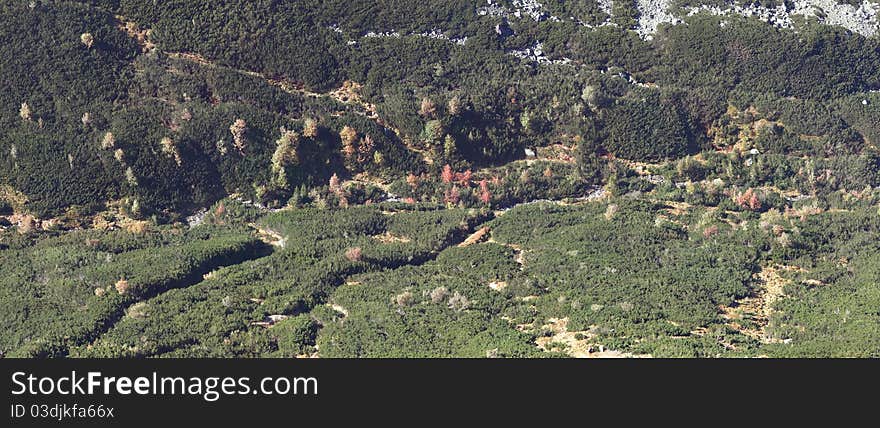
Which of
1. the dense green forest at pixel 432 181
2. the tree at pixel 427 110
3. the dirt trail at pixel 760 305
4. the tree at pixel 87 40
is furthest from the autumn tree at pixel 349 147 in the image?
the dirt trail at pixel 760 305

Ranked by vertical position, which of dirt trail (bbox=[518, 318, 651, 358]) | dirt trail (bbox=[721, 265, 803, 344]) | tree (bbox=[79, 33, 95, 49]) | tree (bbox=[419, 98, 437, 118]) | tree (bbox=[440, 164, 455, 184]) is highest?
tree (bbox=[79, 33, 95, 49])

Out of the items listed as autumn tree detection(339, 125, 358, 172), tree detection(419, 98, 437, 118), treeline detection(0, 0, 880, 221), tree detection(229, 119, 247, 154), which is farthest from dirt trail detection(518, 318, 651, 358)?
tree detection(229, 119, 247, 154)

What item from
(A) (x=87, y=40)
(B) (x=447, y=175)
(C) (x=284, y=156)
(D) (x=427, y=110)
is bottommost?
(B) (x=447, y=175)

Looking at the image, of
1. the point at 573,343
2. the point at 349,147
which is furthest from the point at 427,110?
the point at 573,343

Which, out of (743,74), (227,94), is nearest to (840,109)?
(743,74)

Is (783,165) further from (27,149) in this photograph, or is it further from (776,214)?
(27,149)

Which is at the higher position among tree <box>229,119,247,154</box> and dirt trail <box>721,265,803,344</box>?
tree <box>229,119,247,154</box>

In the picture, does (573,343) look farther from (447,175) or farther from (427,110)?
(427,110)

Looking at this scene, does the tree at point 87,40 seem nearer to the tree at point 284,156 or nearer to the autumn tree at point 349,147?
the tree at point 284,156

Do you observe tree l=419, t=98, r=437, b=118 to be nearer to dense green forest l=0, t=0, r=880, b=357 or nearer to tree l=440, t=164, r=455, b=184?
dense green forest l=0, t=0, r=880, b=357
